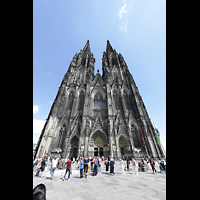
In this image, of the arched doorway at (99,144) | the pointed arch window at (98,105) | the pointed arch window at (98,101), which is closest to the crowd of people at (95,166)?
the arched doorway at (99,144)

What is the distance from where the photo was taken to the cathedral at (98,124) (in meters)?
15.0

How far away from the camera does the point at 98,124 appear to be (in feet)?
58.4

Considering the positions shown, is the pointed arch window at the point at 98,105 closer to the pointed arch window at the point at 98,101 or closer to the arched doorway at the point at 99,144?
the pointed arch window at the point at 98,101

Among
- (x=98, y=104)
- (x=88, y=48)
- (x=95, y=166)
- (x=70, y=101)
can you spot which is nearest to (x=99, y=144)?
(x=98, y=104)

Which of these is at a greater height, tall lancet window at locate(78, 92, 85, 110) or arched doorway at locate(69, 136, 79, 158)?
tall lancet window at locate(78, 92, 85, 110)

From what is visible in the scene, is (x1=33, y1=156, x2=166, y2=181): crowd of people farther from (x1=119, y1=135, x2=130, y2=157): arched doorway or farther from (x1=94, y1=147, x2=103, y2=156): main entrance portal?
(x1=94, y1=147, x2=103, y2=156): main entrance portal

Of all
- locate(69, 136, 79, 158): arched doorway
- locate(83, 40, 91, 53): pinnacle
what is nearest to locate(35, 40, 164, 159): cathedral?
locate(69, 136, 79, 158): arched doorway

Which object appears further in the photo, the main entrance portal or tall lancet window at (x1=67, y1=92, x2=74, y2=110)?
tall lancet window at (x1=67, y1=92, x2=74, y2=110)

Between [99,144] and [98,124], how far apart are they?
3.51 metres

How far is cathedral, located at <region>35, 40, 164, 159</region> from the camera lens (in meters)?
15.0
